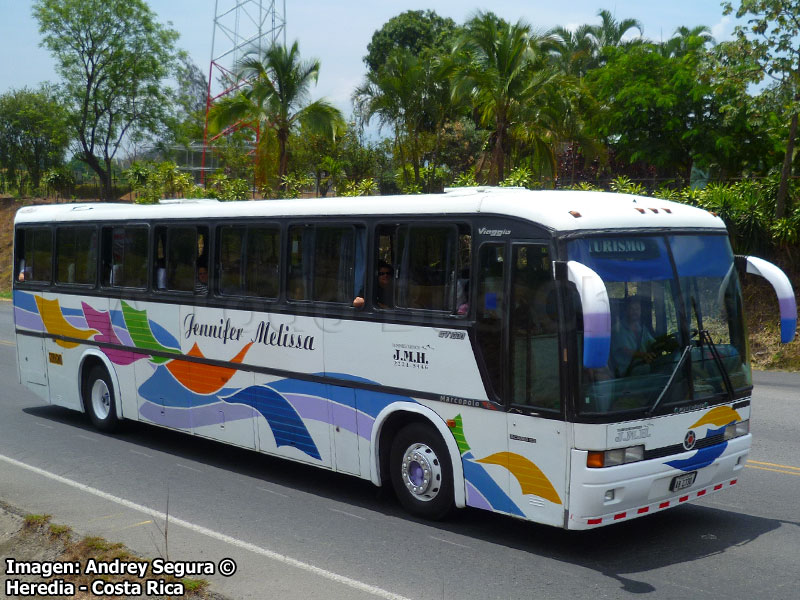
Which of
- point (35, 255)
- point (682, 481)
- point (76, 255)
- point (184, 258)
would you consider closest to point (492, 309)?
point (682, 481)

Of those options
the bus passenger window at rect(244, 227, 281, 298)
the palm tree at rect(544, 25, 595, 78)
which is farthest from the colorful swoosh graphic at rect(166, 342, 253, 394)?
the palm tree at rect(544, 25, 595, 78)

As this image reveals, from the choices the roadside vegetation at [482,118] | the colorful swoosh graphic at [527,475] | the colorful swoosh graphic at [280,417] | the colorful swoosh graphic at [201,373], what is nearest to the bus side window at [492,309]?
the colorful swoosh graphic at [527,475]

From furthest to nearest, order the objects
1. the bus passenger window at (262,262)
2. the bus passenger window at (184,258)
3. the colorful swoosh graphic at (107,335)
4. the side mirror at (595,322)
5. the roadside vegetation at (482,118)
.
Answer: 1. the roadside vegetation at (482,118)
2. the colorful swoosh graphic at (107,335)
3. the bus passenger window at (184,258)
4. the bus passenger window at (262,262)
5. the side mirror at (595,322)

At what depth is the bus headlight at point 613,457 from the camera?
6715 mm

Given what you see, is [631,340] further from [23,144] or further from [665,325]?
[23,144]

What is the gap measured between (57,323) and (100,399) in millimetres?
1397

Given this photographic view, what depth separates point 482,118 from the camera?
87.0ft

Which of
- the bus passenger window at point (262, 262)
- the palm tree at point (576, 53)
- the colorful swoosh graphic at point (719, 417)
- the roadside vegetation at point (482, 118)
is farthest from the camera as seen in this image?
the palm tree at point (576, 53)

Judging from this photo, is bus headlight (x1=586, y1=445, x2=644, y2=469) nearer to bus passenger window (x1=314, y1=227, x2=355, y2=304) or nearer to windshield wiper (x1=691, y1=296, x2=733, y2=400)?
windshield wiper (x1=691, y1=296, x2=733, y2=400)

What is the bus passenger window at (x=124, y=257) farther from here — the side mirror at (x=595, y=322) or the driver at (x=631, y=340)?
the side mirror at (x=595, y=322)

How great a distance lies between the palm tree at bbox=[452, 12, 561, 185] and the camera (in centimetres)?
2397

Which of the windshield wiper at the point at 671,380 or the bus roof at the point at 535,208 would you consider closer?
the windshield wiper at the point at 671,380

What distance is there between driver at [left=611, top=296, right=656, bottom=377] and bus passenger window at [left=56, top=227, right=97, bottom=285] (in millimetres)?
8152

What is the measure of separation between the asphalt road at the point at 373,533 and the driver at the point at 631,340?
1553 mm
